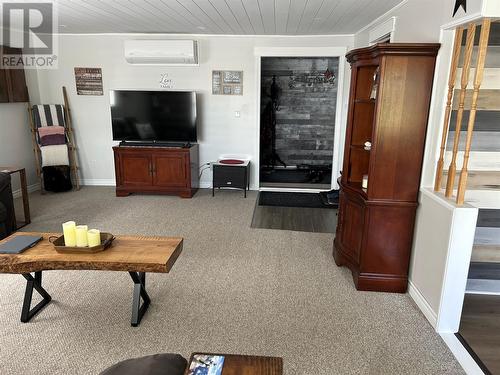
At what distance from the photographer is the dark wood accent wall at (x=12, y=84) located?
15.8ft

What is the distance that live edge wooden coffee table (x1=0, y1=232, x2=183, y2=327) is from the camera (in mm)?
2115

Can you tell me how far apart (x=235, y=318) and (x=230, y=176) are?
10.3 ft

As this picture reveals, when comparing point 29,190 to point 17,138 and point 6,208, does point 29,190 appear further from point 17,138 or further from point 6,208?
point 6,208

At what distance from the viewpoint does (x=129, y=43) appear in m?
5.16

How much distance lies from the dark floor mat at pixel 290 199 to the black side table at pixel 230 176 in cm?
40

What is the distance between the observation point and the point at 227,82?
5477 millimetres

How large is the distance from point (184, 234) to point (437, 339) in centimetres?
258

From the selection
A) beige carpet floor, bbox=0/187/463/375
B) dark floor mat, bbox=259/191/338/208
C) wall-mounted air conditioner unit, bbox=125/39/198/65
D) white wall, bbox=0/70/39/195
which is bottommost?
beige carpet floor, bbox=0/187/463/375

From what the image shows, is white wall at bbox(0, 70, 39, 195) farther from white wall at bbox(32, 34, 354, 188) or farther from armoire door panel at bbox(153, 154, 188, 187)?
armoire door panel at bbox(153, 154, 188, 187)

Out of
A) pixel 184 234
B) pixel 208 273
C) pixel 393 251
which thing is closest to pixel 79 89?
pixel 184 234

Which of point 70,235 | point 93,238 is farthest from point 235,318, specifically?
point 70,235

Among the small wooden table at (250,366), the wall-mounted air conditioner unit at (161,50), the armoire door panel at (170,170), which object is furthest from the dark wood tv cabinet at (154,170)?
the small wooden table at (250,366)

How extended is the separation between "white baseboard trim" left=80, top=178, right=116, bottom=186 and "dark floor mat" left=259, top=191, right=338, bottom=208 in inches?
98.4

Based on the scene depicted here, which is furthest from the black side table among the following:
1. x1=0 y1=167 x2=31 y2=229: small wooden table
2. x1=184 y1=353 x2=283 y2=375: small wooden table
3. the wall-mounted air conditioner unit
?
x1=184 y1=353 x2=283 y2=375: small wooden table
